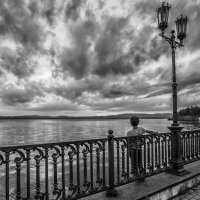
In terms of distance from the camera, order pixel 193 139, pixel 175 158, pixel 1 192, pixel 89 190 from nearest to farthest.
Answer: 1. pixel 89 190
2. pixel 175 158
3. pixel 193 139
4. pixel 1 192

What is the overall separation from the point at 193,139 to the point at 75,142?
5388 mm

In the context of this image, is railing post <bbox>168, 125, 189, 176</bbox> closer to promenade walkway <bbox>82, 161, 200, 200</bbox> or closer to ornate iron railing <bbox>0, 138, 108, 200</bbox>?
→ promenade walkway <bbox>82, 161, 200, 200</bbox>

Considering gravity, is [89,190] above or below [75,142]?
below

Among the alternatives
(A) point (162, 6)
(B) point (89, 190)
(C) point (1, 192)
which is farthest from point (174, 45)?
(C) point (1, 192)

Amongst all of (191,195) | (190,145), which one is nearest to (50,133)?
(190,145)

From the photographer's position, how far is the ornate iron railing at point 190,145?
22.3ft

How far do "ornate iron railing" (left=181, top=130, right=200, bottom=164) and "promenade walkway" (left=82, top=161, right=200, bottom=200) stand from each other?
1110 millimetres

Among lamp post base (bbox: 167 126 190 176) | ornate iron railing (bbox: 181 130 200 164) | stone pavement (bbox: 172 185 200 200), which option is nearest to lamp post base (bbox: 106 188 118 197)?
stone pavement (bbox: 172 185 200 200)

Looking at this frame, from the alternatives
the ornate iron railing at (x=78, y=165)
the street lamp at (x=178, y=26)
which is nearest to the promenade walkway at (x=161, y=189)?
the ornate iron railing at (x=78, y=165)

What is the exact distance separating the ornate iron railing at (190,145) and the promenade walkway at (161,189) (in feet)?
3.64

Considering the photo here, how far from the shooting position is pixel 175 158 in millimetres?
5996

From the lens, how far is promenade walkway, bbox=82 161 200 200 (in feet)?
14.0

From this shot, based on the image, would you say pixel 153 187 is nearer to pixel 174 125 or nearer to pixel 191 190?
pixel 191 190

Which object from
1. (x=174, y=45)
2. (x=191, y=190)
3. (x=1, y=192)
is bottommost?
(x=1, y=192)
